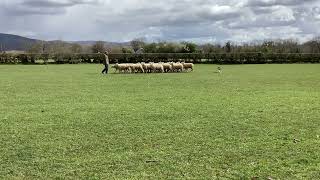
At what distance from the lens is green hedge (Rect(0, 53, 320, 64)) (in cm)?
7350

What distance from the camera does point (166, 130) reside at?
1183 centimetres

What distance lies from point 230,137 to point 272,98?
30.3 feet

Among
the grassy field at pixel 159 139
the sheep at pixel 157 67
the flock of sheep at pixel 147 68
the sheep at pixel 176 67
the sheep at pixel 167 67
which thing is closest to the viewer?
the grassy field at pixel 159 139

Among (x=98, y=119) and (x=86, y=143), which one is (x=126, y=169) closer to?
(x=86, y=143)

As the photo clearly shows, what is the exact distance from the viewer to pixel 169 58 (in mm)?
74250

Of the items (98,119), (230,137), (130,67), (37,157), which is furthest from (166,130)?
(130,67)

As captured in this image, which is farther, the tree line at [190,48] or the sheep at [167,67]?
the tree line at [190,48]

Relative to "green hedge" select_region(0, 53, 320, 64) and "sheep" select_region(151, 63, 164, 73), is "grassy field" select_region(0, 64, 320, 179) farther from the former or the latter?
"green hedge" select_region(0, 53, 320, 64)

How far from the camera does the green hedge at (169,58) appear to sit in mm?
73500

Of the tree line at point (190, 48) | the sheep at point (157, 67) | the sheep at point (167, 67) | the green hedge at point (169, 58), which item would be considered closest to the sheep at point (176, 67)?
the sheep at point (167, 67)

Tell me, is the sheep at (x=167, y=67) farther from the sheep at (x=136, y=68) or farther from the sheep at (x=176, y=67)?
the sheep at (x=136, y=68)

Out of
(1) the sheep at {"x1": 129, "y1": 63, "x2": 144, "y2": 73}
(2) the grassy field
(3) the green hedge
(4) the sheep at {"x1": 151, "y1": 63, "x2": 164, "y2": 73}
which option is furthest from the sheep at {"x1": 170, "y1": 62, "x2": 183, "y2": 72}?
(2) the grassy field

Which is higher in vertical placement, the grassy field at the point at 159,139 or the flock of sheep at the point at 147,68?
the flock of sheep at the point at 147,68

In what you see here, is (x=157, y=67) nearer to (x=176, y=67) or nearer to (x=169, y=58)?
(x=176, y=67)
